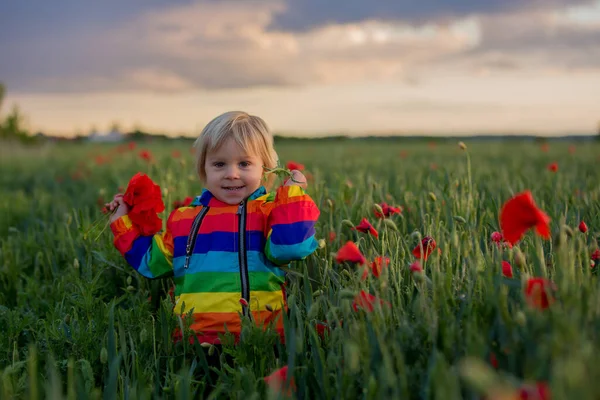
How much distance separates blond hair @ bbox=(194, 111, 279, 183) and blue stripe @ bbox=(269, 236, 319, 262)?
1.54 feet

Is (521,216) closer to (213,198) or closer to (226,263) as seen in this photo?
(226,263)

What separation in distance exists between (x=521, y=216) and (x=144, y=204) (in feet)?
5.82

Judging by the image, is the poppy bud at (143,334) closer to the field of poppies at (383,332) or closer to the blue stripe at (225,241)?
the field of poppies at (383,332)

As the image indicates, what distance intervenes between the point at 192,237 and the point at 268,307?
0.52 metres

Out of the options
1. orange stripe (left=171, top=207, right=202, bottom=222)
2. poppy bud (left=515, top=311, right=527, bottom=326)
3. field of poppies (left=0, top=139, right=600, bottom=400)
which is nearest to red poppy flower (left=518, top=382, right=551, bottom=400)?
field of poppies (left=0, top=139, right=600, bottom=400)

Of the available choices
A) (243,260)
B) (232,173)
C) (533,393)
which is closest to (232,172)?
(232,173)

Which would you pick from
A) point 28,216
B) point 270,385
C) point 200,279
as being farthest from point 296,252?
point 28,216

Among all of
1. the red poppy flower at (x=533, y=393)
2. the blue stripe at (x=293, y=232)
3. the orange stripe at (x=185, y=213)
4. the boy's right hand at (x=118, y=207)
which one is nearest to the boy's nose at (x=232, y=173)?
the orange stripe at (x=185, y=213)

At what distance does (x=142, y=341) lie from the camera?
2182 mm

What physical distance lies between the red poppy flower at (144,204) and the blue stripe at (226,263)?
35 centimetres

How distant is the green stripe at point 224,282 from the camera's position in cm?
251

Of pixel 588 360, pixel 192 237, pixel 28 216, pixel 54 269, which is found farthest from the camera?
pixel 28 216

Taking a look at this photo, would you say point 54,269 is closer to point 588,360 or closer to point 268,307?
point 268,307

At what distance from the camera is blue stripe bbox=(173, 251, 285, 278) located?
99.3 inches
